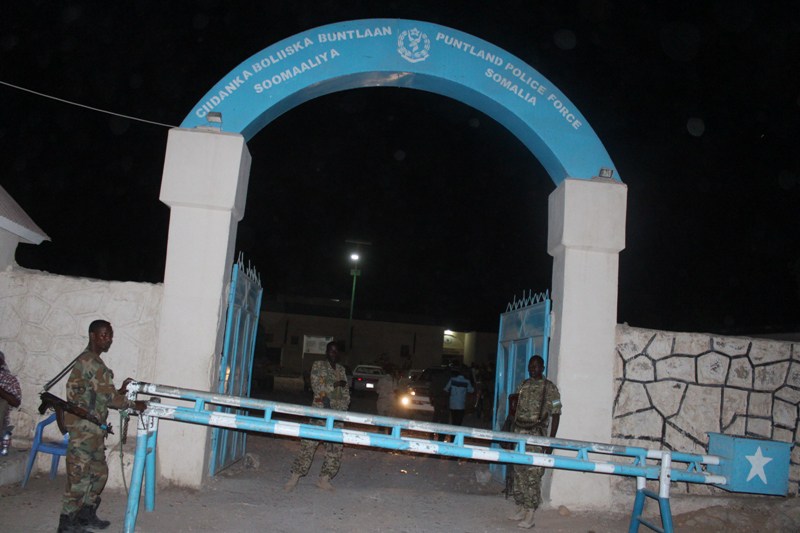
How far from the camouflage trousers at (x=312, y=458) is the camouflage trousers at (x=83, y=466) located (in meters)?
2.54

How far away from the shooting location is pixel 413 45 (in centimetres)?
764

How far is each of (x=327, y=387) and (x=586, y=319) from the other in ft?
10.5

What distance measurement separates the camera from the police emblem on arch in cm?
761

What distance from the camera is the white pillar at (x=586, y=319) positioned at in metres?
7.09

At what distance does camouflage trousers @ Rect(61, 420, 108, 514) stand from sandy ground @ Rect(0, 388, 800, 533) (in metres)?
0.46

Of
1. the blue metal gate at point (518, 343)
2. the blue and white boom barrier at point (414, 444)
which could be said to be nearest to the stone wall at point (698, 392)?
the blue metal gate at point (518, 343)

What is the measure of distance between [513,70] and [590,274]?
A: 270 centimetres

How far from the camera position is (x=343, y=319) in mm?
33562

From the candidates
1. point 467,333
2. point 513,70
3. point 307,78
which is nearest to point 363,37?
point 307,78

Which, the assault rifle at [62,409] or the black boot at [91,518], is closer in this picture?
the assault rifle at [62,409]

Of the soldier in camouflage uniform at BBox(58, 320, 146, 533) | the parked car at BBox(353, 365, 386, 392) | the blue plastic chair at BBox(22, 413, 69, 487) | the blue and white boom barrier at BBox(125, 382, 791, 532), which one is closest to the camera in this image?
the blue and white boom barrier at BBox(125, 382, 791, 532)

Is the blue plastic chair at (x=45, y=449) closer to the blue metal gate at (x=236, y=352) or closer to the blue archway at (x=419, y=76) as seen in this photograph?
the blue metal gate at (x=236, y=352)

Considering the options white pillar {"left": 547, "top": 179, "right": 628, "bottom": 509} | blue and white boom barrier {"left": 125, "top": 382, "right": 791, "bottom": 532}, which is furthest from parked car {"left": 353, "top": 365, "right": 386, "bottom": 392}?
blue and white boom barrier {"left": 125, "top": 382, "right": 791, "bottom": 532}

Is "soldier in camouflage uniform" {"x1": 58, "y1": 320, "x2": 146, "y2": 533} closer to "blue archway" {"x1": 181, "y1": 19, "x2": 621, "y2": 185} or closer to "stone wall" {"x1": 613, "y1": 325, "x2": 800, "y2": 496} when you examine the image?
"blue archway" {"x1": 181, "y1": 19, "x2": 621, "y2": 185}
